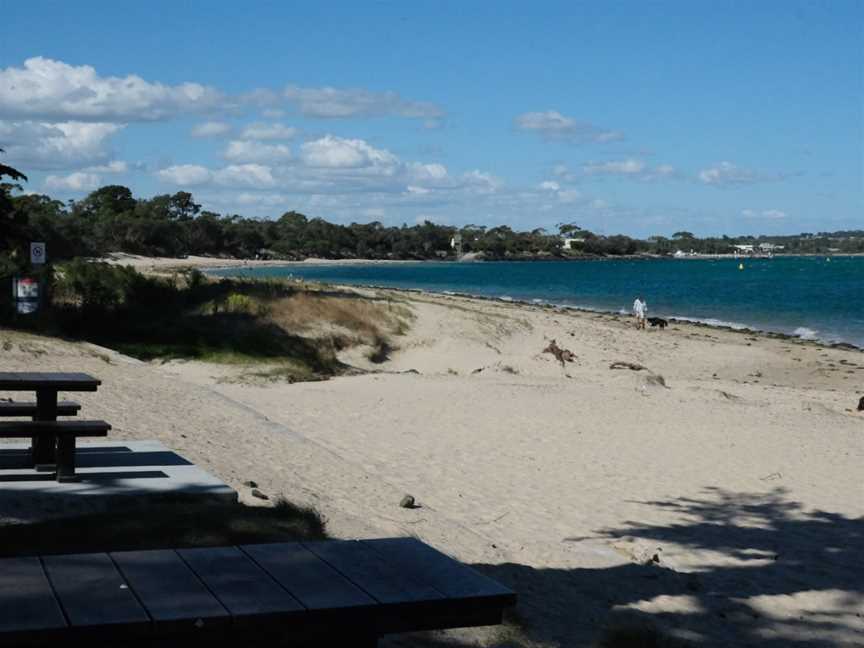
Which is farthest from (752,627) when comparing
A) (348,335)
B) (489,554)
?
(348,335)

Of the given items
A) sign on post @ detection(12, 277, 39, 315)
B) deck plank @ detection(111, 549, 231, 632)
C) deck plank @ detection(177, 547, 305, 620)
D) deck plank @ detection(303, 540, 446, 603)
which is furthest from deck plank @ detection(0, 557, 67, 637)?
sign on post @ detection(12, 277, 39, 315)

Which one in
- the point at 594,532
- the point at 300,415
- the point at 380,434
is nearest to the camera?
the point at 594,532

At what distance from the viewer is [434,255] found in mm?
186500

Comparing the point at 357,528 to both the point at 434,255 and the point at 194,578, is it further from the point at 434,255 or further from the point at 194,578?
the point at 434,255

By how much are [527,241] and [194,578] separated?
647 feet

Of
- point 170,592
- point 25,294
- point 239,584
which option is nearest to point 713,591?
point 239,584

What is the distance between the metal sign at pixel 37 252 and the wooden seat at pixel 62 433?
11665 millimetres

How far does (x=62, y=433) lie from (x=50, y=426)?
118 millimetres

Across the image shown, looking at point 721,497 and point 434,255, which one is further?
point 434,255

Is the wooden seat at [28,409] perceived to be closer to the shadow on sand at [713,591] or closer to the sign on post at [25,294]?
the shadow on sand at [713,591]

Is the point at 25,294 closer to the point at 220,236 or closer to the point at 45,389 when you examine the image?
the point at 45,389

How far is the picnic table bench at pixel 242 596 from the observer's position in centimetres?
330

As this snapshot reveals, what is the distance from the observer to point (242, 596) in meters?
3.59

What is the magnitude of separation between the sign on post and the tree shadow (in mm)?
12938
